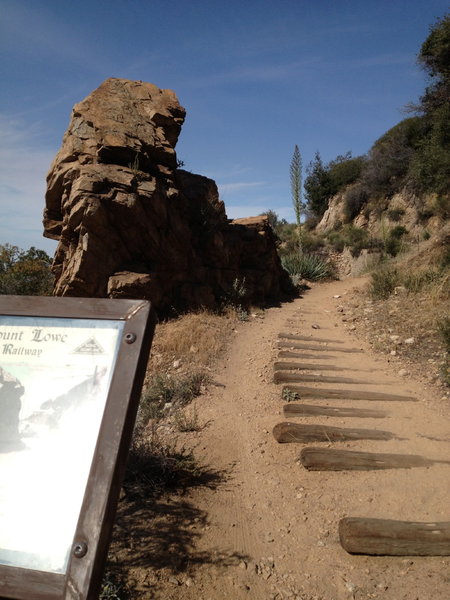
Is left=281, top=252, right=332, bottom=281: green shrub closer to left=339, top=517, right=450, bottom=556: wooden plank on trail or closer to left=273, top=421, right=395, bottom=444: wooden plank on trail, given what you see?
left=273, top=421, right=395, bottom=444: wooden plank on trail

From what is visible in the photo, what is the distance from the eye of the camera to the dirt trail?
2.50 metres

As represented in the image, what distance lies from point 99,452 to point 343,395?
14.6 ft

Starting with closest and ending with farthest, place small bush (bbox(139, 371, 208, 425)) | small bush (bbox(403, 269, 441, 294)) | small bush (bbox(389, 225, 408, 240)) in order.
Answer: small bush (bbox(139, 371, 208, 425)) < small bush (bbox(403, 269, 441, 294)) < small bush (bbox(389, 225, 408, 240))

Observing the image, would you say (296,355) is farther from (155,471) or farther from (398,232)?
(398,232)

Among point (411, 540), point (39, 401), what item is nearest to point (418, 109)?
point (411, 540)

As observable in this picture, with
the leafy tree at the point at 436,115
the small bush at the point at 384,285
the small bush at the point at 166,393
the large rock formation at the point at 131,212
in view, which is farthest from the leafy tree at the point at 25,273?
the leafy tree at the point at 436,115

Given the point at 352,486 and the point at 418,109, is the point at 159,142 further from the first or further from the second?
the point at 418,109

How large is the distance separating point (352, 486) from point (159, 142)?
313 inches

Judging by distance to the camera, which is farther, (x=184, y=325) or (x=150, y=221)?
(x=150, y=221)

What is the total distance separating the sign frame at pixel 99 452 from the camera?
52.7 inches

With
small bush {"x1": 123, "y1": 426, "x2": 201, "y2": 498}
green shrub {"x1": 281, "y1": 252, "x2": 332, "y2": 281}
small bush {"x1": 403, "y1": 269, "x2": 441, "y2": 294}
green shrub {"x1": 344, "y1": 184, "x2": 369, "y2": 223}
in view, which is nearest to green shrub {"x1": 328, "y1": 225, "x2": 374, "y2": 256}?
green shrub {"x1": 344, "y1": 184, "x2": 369, "y2": 223}

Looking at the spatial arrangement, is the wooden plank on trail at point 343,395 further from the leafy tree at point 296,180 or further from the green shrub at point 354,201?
the green shrub at point 354,201

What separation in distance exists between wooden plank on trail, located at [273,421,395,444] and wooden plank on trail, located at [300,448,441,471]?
1.27 ft

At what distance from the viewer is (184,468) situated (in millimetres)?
3467
